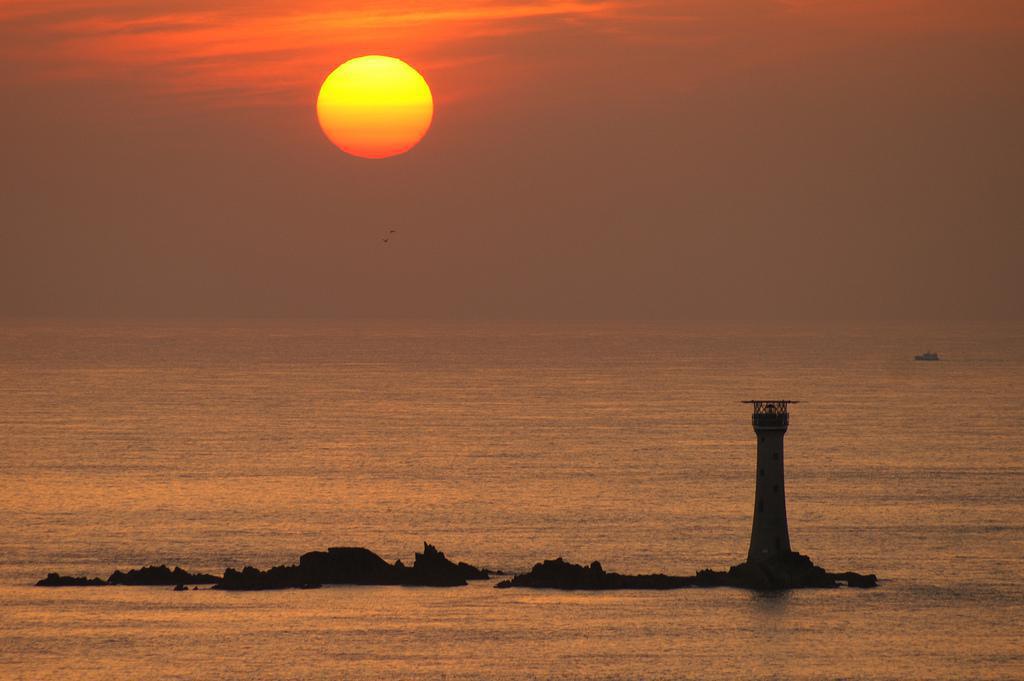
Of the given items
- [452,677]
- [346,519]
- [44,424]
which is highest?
[44,424]

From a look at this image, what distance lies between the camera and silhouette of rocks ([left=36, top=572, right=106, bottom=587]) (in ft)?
261

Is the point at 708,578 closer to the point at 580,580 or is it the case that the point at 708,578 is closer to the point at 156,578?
the point at 580,580

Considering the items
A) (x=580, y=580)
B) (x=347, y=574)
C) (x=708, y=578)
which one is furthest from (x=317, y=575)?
(x=708, y=578)

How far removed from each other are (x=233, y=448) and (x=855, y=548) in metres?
67.4

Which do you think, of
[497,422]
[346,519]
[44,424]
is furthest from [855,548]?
[44,424]

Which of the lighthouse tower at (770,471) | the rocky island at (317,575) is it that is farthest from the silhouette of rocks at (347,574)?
the lighthouse tower at (770,471)

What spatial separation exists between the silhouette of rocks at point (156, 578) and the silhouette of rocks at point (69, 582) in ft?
2.00

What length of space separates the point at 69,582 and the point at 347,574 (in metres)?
13.5

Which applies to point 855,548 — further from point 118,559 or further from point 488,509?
point 118,559

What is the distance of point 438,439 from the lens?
14750 cm

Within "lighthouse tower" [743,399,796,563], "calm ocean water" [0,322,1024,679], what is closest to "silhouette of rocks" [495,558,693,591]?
"calm ocean water" [0,322,1024,679]

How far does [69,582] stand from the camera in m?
80.1

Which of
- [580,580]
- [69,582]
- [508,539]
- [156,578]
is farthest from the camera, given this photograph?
[508,539]

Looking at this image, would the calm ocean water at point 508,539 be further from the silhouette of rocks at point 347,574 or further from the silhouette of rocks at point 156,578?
the silhouette of rocks at point 156,578
